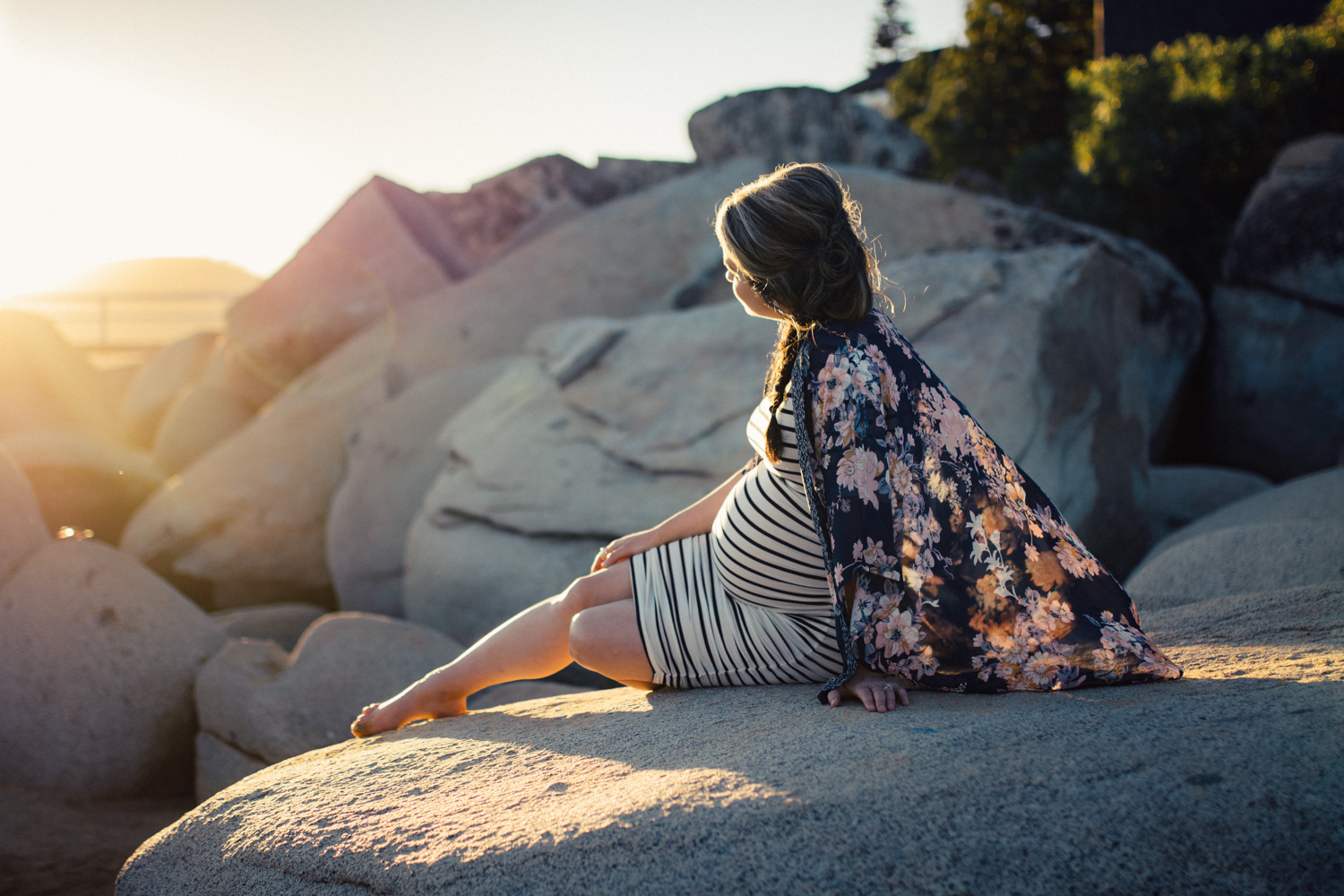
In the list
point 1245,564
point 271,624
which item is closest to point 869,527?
point 1245,564

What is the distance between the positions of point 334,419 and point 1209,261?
7.46 m

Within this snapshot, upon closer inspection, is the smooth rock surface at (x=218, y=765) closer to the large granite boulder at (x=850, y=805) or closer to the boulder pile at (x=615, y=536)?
the boulder pile at (x=615, y=536)

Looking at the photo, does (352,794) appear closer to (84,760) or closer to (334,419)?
(84,760)

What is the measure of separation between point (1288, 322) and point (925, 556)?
5.91m

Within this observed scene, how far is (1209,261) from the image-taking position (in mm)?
7707

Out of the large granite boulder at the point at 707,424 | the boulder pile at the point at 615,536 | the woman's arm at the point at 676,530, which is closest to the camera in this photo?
the boulder pile at the point at 615,536

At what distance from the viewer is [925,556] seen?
194 centimetres

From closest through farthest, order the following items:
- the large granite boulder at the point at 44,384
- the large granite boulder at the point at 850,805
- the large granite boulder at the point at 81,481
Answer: the large granite boulder at the point at 850,805 → the large granite boulder at the point at 81,481 → the large granite boulder at the point at 44,384

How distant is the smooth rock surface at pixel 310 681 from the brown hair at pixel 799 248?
1.97 m

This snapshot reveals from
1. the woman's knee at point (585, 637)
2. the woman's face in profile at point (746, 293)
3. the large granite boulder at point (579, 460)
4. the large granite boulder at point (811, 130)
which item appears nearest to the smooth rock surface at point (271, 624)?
the large granite boulder at point (579, 460)

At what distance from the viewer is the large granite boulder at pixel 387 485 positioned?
207 inches

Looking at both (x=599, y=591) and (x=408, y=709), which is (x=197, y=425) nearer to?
(x=408, y=709)

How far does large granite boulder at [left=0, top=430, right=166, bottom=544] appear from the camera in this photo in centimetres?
579

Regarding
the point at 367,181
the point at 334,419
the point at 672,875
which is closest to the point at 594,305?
the point at 334,419
